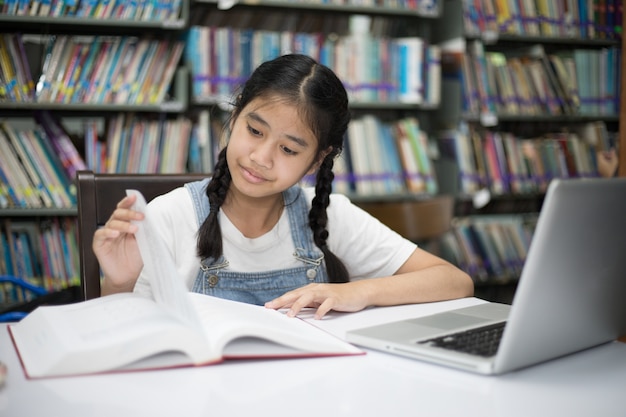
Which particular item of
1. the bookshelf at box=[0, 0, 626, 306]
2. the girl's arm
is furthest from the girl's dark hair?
the bookshelf at box=[0, 0, 626, 306]

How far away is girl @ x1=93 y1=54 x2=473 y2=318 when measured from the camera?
125 cm

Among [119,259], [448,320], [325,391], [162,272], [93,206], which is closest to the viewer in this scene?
[325,391]

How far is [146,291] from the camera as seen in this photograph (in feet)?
3.80

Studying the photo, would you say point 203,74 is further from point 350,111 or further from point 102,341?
point 102,341

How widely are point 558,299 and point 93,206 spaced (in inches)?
37.2

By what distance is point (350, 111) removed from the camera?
1551mm

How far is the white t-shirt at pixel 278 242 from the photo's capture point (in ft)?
4.46

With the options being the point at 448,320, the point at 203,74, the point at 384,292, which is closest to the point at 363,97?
the point at 203,74

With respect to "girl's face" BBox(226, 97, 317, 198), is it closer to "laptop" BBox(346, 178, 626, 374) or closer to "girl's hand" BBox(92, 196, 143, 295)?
"girl's hand" BBox(92, 196, 143, 295)

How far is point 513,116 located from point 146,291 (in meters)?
2.44

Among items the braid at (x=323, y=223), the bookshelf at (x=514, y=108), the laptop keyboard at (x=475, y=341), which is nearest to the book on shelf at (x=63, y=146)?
the braid at (x=323, y=223)

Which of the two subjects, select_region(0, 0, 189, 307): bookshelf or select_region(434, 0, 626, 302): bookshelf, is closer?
select_region(0, 0, 189, 307): bookshelf

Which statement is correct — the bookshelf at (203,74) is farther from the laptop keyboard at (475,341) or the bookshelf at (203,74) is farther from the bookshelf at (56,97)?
the laptop keyboard at (475,341)

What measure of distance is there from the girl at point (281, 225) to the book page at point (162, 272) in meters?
0.22
